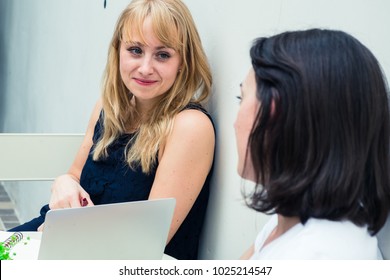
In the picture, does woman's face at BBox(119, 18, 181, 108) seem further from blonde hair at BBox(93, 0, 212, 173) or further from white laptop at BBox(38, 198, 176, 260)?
white laptop at BBox(38, 198, 176, 260)

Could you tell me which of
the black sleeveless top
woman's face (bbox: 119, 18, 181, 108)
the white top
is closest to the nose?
woman's face (bbox: 119, 18, 181, 108)

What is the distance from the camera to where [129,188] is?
1759 mm

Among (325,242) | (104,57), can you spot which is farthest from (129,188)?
(104,57)

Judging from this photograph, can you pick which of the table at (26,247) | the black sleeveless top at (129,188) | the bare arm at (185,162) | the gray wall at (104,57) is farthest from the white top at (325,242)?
the black sleeveless top at (129,188)

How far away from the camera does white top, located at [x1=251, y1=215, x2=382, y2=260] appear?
897mm

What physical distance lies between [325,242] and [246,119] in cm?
23

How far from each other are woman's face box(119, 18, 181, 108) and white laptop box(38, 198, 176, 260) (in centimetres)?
56

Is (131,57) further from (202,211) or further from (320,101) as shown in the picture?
(320,101)

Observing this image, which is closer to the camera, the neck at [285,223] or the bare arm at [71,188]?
the neck at [285,223]

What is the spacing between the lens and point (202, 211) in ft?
5.95

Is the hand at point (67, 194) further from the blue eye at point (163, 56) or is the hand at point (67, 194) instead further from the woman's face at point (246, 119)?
the woman's face at point (246, 119)

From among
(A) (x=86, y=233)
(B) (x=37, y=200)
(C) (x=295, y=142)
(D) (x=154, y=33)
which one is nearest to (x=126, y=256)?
(A) (x=86, y=233)

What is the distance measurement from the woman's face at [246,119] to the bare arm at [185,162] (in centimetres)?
60

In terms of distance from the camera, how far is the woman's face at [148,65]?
1714 mm
